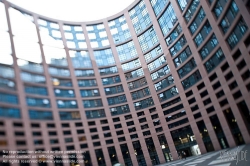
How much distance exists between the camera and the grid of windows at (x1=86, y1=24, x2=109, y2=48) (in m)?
73.2

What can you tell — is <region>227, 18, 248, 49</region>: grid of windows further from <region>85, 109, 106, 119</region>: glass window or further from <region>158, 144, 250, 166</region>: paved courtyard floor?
<region>85, 109, 106, 119</region>: glass window

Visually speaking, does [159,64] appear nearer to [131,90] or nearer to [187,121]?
[131,90]

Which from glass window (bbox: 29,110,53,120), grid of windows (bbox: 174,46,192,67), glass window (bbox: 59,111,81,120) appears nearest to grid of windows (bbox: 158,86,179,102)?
grid of windows (bbox: 174,46,192,67)

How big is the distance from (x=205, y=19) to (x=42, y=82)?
1627 inches

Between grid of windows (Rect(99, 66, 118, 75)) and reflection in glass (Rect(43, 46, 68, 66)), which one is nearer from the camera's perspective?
reflection in glass (Rect(43, 46, 68, 66))

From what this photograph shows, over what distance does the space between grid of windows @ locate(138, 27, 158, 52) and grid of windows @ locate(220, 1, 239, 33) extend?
2851 centimetres

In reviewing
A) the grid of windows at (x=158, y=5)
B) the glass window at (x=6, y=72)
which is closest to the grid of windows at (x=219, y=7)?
the grid of windows at (x=158, y=5)

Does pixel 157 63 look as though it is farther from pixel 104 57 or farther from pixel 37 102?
pixel 37 102

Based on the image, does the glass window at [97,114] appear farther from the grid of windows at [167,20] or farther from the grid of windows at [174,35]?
the grid of windows at [167,20]

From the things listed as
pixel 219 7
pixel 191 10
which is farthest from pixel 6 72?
pixel 191 10

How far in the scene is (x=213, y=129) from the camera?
47062mm

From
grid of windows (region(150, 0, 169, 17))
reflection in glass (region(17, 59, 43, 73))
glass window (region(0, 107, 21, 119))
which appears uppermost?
grid of windows (region(150, 0, 169, 17))

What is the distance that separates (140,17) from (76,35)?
23.7m

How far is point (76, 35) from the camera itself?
68000 mm
